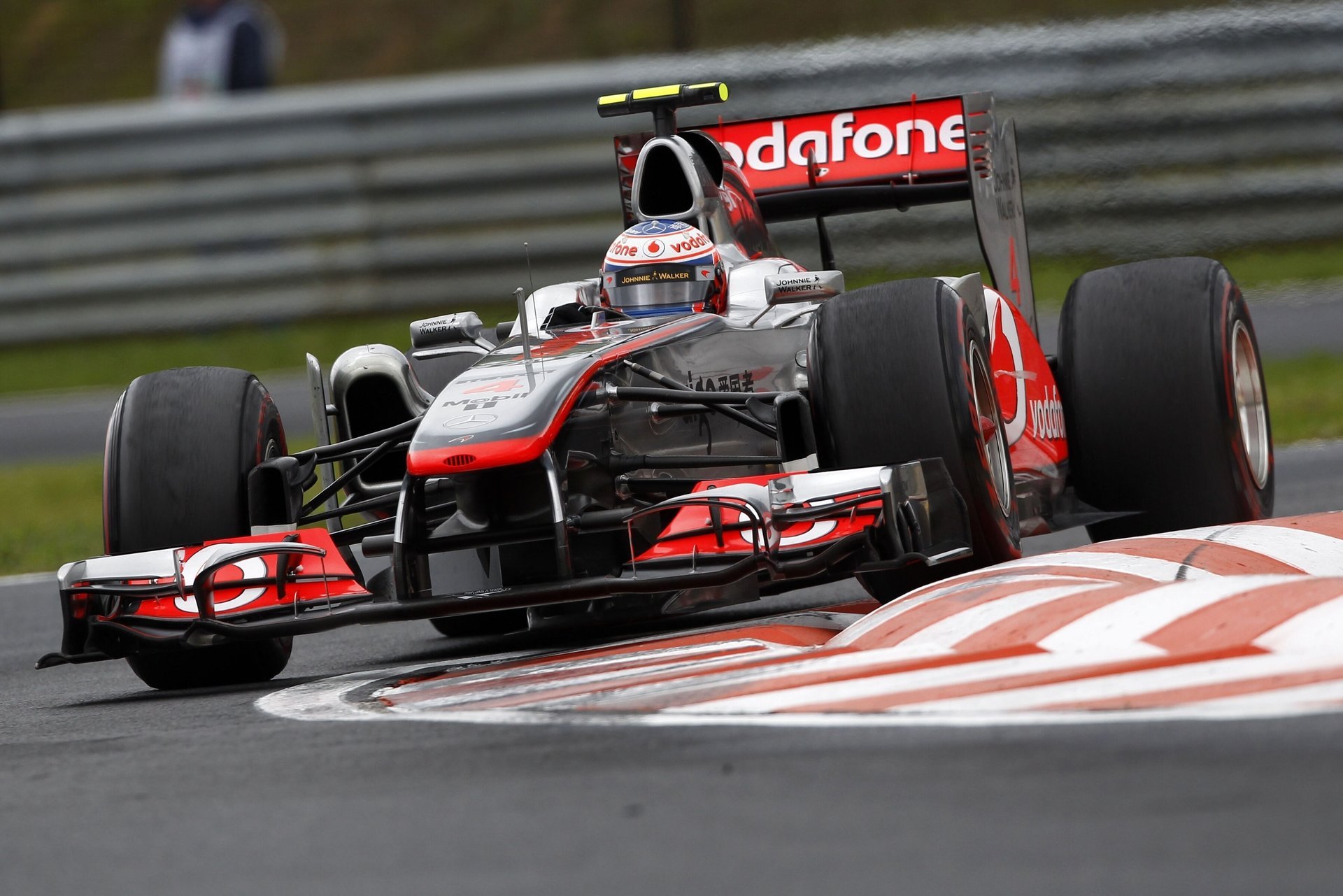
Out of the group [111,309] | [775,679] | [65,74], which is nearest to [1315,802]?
[775,679]

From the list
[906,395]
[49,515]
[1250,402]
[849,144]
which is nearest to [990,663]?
[906,395]

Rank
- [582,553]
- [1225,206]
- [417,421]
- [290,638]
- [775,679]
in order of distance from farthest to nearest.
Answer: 1. [1225,206]
2. [290,638]
3. [417,421]
4. [582,553]
5. [775,679]

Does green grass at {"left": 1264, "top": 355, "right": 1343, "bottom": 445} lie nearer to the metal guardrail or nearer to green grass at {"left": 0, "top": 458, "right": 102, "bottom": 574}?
the metal guardrail

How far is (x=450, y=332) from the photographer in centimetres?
781

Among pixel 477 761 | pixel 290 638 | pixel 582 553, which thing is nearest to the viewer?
pixel 477 761

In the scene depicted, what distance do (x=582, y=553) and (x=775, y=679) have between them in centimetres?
142

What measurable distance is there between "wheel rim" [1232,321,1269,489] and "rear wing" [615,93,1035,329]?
0.97 metres

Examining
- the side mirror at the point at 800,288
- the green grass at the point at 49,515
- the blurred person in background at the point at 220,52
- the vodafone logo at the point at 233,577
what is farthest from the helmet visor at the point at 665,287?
the blurred person in background at the point at 220,52

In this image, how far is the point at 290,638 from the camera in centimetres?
724

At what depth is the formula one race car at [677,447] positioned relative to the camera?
20.1 feet

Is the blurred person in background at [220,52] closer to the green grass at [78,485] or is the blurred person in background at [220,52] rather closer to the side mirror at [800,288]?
the green grass at [78,485]

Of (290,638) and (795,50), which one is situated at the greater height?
(795,50)

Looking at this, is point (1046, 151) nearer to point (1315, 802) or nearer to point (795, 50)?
point (795, 50)

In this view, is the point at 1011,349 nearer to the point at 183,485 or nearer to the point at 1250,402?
the point at 1250,402
